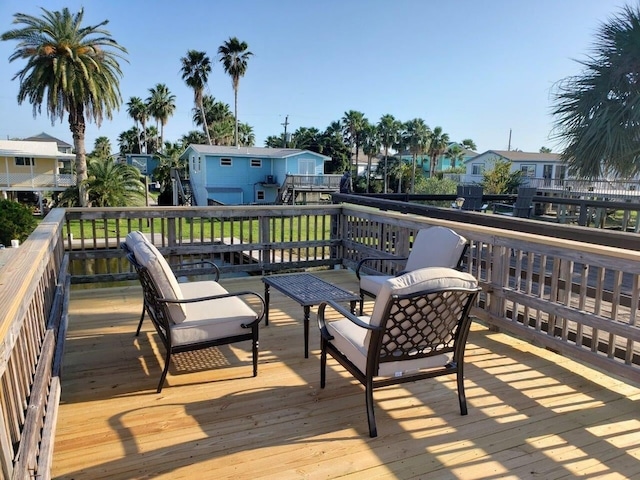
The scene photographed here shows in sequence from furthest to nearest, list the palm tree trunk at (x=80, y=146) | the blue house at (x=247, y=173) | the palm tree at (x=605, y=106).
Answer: the blue house at (x=247, y=173), the palm tree trunk at (x=80, y=146), the palm tree at (x=605, y=106)

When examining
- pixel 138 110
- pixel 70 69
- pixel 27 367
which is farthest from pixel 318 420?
pixel 138 110

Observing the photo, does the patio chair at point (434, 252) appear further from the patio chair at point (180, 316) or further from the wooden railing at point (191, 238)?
the wooden railing at point (191, 238)

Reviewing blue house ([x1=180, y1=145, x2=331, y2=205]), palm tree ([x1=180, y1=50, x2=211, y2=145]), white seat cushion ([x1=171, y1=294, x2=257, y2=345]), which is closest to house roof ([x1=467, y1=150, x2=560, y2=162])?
blue house ([x1=180, y1=145, x2=331, y2=205])

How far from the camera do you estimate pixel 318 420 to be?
251 cm

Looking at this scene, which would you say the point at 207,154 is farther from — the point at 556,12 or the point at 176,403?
the point at 176,403

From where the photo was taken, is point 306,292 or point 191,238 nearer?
point 306,292

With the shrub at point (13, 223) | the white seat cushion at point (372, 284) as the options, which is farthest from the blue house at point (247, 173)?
the white seat cushion at point (372, 284)

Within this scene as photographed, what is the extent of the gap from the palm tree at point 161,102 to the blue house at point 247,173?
16.5 meters

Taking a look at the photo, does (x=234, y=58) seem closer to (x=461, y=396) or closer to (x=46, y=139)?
(x=46, y=139)

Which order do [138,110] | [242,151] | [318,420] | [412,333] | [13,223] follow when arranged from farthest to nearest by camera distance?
[138,110], [242,151], [13,223], [318,420], [412,333]

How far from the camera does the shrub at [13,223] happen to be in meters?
9.62

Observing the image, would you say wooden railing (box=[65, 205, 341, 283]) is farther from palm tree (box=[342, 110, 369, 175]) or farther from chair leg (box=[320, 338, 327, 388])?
palm tree (box=[342, 110, 369, 175])

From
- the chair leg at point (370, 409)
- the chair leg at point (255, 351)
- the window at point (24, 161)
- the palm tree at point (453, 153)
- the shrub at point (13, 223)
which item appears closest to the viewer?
the chair leg at point (370, 409)

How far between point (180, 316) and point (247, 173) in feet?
84.0
